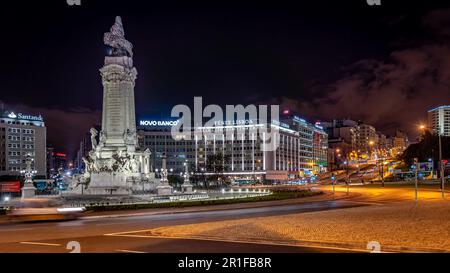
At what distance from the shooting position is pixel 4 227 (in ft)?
94.8

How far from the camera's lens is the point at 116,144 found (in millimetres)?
67938

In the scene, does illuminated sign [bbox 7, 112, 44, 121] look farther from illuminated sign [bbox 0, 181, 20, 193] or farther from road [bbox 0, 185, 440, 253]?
road [bbox 0, 185, 440, 253]

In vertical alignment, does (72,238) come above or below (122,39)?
below

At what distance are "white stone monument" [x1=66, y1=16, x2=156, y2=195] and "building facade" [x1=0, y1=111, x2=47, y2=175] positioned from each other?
109 meters

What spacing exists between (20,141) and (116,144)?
122m

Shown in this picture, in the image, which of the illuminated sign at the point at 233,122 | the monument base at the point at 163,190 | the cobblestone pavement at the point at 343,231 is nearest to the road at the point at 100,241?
the cobblestone pavement at the point at 343,231

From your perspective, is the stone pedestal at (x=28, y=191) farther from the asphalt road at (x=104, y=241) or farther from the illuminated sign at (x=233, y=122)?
the illuminated sign at (x=233, y=122)

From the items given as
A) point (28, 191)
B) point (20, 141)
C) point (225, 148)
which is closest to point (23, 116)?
point (20, 141)

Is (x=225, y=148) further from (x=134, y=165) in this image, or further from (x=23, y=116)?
(x=134, y=165)

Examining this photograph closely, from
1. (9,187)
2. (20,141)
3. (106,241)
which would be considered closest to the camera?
(106,241)

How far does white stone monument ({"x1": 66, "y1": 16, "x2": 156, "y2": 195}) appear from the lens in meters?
65.7
